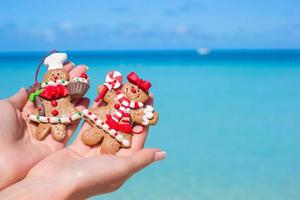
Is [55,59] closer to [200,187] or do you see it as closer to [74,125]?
[74,125]

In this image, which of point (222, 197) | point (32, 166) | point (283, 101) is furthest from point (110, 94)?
point (283, 101)

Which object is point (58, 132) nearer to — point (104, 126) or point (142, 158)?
point (104, 126)

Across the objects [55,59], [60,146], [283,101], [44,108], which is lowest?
[60,146]

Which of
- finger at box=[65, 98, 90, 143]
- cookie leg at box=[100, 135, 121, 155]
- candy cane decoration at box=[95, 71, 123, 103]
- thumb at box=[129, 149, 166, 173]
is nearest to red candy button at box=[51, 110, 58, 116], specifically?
finger at box=[65, 98, 90, 143]

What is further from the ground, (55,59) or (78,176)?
(55,59)

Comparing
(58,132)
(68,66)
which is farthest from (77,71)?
(58,132)

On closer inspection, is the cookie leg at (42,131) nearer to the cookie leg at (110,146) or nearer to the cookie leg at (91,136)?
the cookie leg at (91,136)

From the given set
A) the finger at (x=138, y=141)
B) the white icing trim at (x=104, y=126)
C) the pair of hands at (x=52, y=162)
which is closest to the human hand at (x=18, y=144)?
the pair of hands at (x=52, y=162)

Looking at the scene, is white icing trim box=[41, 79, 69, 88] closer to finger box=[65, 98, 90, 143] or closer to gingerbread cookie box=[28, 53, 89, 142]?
gingerbread cookie box=[28, 53, 89, 142]
